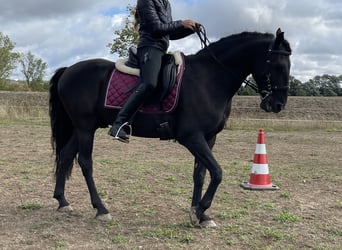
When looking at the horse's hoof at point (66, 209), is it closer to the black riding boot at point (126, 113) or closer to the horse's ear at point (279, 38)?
the black riding boot at point (126, 113)

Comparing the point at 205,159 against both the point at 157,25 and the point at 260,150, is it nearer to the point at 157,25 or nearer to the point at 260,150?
the point at 157,25

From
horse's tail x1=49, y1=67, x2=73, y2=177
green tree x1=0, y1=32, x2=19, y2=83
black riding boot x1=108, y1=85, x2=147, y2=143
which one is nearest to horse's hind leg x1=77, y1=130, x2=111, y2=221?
horse's tail x1=49, y1=67, x2=73, y2=177

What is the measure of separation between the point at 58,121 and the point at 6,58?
162 ft

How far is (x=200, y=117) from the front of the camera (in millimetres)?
4691

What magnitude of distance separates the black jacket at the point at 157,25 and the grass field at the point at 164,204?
7.24ft

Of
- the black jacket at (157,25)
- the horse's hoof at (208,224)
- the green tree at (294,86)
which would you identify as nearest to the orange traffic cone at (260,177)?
the green tree at (294,86)

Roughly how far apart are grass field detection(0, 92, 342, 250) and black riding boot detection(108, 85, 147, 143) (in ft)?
3.61

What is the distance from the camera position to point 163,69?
4801mm

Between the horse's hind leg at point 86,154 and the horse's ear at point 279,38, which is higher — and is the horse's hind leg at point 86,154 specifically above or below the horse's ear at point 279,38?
below

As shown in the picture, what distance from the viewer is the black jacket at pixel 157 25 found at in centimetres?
468

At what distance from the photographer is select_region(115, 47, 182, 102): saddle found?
4738mm

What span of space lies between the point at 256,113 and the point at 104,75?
17918mm

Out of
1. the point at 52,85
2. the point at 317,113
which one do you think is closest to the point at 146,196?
the point at 52,85

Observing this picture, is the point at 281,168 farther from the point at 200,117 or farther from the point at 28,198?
the point at 28,198
